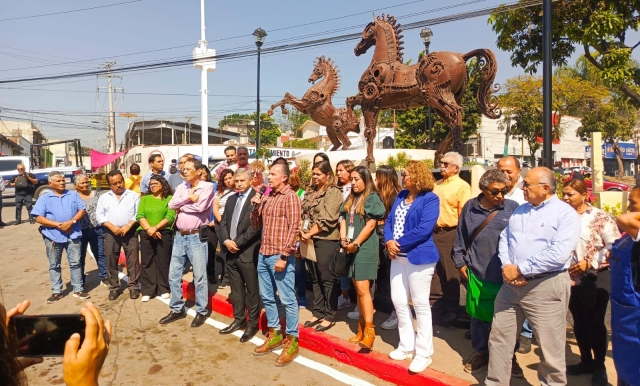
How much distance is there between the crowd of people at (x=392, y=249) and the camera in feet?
10.2

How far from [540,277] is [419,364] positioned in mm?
1304

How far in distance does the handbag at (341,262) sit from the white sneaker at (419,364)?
3.57 ft

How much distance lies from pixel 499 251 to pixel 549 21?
135 inches

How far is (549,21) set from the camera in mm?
5234

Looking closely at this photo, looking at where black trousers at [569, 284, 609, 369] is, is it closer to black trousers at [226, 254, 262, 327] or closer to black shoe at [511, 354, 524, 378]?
black shoe at [511, 354, 524, 378]

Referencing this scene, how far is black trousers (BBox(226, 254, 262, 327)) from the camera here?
4941 millimetres

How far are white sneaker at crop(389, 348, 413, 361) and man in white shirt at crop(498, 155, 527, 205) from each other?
1.77 m

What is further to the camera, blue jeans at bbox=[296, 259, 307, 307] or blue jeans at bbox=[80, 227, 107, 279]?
blue jeans at bbox=[80, 227, 107, 279]

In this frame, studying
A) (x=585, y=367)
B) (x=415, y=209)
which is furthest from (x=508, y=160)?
(x=585, y=367)

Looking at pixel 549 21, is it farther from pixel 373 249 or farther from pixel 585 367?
pixel 585 367

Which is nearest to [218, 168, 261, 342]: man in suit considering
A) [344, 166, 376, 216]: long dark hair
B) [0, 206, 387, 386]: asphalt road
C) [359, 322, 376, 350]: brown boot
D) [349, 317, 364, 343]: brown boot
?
[0, 206, 387, 386]: asphalt road

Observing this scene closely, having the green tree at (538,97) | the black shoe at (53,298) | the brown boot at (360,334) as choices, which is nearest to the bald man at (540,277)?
the brown boot at (360,334)

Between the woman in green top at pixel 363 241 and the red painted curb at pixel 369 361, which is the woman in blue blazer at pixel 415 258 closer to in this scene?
the red painted curb at pixel 369 361

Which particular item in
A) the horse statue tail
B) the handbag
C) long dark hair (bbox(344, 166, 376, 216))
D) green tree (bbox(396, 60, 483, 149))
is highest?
green tree (bbox(396, 60, 483, 149))
